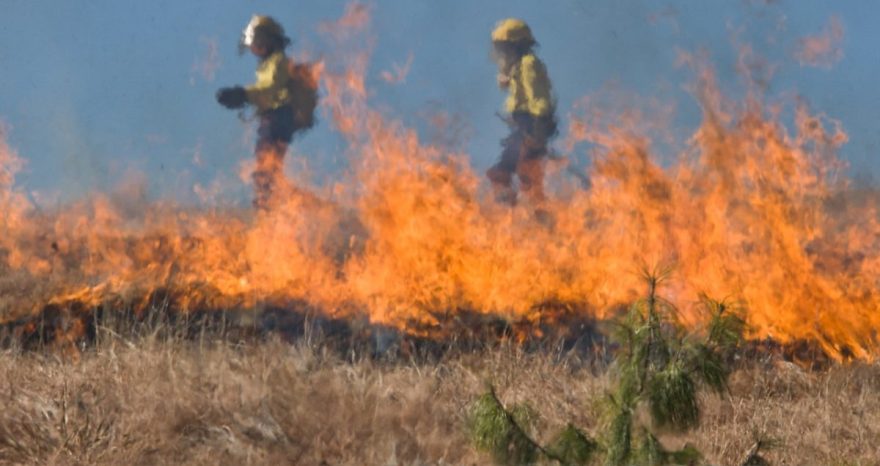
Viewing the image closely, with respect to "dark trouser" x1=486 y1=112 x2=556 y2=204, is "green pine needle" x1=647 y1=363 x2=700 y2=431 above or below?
below

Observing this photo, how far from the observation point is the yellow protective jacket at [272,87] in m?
12.5

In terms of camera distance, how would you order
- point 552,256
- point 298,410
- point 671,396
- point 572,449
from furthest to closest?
point 552,256
point 298,410
point 572,449
point 671,396

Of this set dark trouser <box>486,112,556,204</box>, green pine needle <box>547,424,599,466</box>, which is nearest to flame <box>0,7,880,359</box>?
dark trouser <box>486,112,556,204</box>

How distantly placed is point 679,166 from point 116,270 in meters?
6.04

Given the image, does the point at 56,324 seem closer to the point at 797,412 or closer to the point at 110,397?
the point at 110,397

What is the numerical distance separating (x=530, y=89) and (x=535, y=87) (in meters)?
0.07

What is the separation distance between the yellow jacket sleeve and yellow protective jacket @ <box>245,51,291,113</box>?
10.1ft

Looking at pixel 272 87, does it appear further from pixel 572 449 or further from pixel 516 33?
pixel 572 449

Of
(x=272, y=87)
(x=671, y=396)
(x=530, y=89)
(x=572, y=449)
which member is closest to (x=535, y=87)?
(x=530, y=89)

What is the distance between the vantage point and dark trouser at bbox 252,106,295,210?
41.1 feet

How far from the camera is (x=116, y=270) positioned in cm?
1020

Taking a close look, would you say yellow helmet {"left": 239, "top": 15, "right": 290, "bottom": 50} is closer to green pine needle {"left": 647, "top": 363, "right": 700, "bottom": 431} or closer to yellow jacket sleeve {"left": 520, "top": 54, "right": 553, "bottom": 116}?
yellow jacket sleeve {"left": 520, "top": 54, "right": 553, "bottom": 116}

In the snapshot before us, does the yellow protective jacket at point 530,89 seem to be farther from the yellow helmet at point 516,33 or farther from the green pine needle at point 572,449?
the green pine needle at point 572,449

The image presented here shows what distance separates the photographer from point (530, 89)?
12.5 metres
